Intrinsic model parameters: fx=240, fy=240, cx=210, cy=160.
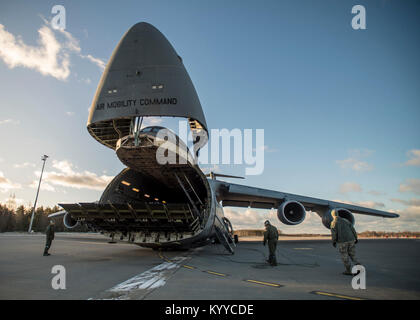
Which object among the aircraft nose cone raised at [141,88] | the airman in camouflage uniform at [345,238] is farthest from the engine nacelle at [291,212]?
the airman in camouflage uniform at [345,238]

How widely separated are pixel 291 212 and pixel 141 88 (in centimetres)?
983

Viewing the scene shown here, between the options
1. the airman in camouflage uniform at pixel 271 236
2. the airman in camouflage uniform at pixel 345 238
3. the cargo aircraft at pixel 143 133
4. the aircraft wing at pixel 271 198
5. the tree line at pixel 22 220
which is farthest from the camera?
the tree line at pixel 22 220

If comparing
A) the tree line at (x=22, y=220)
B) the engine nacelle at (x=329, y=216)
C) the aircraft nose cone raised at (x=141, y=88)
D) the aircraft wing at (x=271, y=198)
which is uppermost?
the aircraft nose cone raised at (x=141, y=88)

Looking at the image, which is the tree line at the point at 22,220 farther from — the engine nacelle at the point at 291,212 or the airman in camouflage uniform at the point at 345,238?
the airman in camouflage uniform at the point at 345,238

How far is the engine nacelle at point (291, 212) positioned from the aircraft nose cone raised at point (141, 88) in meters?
6.19

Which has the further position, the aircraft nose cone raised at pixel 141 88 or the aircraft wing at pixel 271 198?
the aircraft wing at pixel 271 198

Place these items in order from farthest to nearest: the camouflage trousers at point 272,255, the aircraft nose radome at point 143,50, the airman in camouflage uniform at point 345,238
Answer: the aircraft nose radome at point 143,50 → the camouflage trousers at point 272,255 → the airman in camouflage uniform at point 345,238

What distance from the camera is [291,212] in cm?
1297

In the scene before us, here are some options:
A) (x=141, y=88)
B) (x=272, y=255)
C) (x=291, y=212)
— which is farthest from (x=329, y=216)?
(x=141, y=88)

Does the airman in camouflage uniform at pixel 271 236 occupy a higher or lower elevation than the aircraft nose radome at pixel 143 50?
lower

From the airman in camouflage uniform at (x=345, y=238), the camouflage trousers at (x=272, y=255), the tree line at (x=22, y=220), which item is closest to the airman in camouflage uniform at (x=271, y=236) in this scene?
the camouflage trousers at (x=272, y=255)

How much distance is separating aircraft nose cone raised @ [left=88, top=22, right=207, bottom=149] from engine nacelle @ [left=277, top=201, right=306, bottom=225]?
244 inches

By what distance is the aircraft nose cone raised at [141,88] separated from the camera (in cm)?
794
